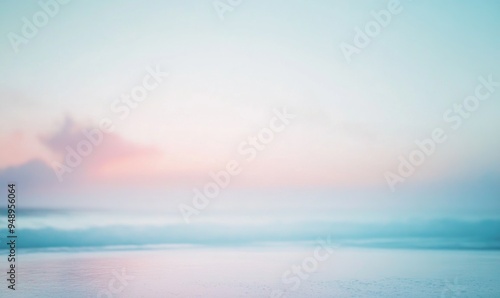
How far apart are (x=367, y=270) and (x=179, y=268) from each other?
794 cm

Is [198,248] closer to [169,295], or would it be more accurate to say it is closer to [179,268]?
[179,268]

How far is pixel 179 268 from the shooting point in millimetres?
20562

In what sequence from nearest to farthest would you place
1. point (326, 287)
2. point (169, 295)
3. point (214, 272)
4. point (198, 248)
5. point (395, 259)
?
point (169, 295), point (326, 287), point (214, 272), point (395, 259), point (198, 248)

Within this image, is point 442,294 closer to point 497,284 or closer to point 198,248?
point 497,284

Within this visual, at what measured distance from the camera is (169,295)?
15102 mm

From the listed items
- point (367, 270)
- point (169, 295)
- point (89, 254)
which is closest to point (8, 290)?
point (169, 295)

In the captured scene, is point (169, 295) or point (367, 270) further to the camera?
point (367, 270)

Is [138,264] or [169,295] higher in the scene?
[138,264]

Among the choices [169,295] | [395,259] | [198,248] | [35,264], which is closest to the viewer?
[169,295]

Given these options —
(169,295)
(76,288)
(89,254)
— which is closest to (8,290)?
(76,288)

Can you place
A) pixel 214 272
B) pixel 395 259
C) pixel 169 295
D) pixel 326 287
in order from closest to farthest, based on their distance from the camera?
pixel 169 295 < pixel 326 287 < pixel 214 272 < pixel 395 259

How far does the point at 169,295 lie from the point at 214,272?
4.56 meters

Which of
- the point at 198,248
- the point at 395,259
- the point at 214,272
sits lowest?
the point at 214,272

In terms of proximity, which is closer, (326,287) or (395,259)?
(326,287)
